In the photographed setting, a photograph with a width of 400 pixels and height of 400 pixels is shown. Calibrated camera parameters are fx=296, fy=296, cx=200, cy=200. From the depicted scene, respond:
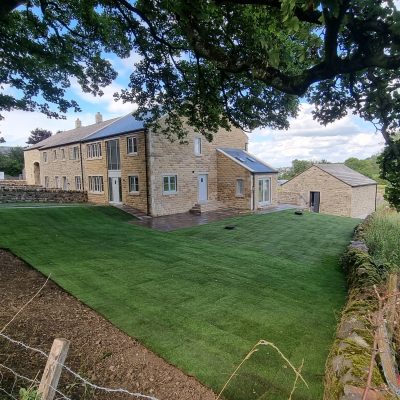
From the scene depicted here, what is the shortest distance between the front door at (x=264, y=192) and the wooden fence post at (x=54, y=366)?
24257mm

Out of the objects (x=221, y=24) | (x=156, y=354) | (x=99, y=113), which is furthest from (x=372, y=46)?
(x=99, y=113)

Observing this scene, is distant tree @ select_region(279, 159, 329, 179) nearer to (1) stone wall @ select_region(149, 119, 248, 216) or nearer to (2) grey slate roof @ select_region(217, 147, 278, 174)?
(2) grey slate roof @ select_region(217, 147, 278, 174)

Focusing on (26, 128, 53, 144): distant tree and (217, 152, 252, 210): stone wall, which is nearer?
(217, 152, 252, 210): stone wall

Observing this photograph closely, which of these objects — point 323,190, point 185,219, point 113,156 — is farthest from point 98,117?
point 323,190

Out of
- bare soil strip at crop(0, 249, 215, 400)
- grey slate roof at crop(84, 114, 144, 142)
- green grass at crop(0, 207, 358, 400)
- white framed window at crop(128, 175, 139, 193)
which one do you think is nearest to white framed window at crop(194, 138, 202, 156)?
grey slate roof at crop(84, 114, 144, 142)

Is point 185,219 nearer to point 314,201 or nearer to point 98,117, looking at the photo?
point 314,201

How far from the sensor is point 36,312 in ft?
19.3

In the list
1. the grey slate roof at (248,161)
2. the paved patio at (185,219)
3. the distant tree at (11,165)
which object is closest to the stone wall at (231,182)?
the grey slate roof at (248,161)

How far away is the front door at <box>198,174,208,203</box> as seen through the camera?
84.0 ft

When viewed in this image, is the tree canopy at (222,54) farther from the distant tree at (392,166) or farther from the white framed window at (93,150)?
the white framed window at (93,150)

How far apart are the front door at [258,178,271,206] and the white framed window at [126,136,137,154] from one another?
1089 cm

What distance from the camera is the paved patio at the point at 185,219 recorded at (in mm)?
17922

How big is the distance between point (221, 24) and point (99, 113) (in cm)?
3210

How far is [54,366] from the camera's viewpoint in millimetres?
2465
